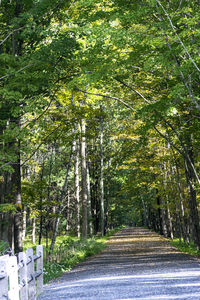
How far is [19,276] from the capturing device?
646 centimetres

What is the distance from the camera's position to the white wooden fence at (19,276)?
512cm

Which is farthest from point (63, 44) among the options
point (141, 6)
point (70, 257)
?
point (70, 257)

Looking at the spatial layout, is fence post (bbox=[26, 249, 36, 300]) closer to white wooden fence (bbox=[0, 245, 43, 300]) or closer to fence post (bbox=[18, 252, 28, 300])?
white wooden fence (bbox=[0, 245, 43, 300])

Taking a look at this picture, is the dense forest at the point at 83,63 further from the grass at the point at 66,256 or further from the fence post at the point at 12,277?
the fence post at the point at 12,277

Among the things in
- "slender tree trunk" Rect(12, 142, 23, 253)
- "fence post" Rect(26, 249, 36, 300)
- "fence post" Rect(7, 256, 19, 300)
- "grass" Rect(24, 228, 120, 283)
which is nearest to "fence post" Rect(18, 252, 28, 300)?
"fence post" Rect(26, 249, 36, 300)

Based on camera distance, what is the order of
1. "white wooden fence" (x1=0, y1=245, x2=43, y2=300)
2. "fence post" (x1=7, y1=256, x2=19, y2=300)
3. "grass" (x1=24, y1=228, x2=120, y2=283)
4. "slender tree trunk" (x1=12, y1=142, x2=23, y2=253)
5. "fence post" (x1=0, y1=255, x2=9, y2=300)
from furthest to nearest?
1. "slender tree trunk" (x1=12, y1=142, x2=23, y2=253)
2. "grass" (x1=24, y1=228, x2=120, y2=283)
3. "fence post" (x1=7, y1=256, x2=19, y2=300)
4. "white wooden fence" (x1=0, y1=245, x2=43, y2=300)
5. "fence post" (x1=0, y1=255, x2=9, y2=300)

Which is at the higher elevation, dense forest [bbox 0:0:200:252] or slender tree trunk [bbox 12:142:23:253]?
dense forest [bbox 0:0:200:252]

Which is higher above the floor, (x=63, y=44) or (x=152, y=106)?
(x=63, y=44)

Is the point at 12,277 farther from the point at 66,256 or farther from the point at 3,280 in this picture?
the point at 66,256

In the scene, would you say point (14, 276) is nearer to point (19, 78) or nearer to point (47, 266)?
point (19, 78)

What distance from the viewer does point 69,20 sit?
1230 centimetres

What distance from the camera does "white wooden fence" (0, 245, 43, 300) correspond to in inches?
201

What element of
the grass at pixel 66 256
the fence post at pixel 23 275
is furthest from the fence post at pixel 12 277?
the grass at pixel 66 256

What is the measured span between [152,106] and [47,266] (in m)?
6.86
